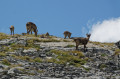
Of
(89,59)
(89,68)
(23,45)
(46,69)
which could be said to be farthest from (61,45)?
(46,69)

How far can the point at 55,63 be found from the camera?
19219 mm

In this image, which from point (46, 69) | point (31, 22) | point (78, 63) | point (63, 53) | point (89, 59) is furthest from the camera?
point (31, 22)

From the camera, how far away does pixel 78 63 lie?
813 inches

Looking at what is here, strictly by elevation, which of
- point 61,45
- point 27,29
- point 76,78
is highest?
point 27,29

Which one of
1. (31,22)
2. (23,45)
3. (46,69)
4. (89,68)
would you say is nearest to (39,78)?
(46,69)

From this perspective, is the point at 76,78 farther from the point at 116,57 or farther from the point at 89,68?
the point at 116,57

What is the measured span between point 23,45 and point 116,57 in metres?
11.9

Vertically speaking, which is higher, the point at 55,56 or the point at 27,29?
the point at 27,29

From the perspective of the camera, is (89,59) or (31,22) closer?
(89,59)

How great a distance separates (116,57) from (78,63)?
491 cm

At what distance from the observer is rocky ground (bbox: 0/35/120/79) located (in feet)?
44.9

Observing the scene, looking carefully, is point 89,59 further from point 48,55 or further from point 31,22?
point 31,22

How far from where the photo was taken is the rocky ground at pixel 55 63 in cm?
1368

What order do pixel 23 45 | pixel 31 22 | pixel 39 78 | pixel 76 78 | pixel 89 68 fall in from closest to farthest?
pixel 39 78 → pixel 76 78 → pixel 89 68 → pixel 23 45 → pixel 31 22
